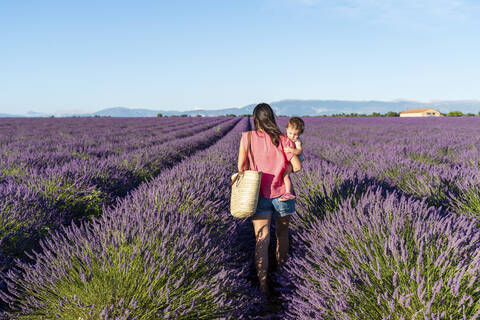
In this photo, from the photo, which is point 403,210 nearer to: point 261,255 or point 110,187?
point 261,255

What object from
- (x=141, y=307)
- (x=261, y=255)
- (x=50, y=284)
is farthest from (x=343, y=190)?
(x=50, y=284)

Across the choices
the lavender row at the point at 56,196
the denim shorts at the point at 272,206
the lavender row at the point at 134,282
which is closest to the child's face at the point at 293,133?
the denim shorts at the point at 272,206

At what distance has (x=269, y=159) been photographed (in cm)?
254

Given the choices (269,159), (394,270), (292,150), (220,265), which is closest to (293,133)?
(292,150)

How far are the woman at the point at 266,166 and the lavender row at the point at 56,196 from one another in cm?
175

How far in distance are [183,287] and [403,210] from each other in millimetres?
1666

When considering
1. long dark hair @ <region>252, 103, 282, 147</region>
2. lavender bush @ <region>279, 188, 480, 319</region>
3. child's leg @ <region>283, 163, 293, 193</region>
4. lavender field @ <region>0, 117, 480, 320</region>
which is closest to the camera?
lavender bush @ <region>279, 188, 480, 319</region>

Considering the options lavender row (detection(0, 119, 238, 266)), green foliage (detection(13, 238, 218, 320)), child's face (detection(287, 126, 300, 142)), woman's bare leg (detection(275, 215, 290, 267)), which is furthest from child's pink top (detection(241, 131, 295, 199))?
lavender row (detection(0, 119, 238, 266))

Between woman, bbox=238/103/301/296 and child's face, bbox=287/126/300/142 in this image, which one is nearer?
woman, bbox=238/103/301/296

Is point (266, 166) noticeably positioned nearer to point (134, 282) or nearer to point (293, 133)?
point (293, 133)

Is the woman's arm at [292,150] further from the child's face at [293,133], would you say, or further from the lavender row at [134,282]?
the lavender row at [134,282]

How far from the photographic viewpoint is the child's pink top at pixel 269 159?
2521 millimetres

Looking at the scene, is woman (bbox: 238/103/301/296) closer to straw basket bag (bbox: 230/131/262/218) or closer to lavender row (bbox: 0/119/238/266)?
straw basket bag (bbox: 230/131/262/218)

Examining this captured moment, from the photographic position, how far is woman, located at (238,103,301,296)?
2.49m
